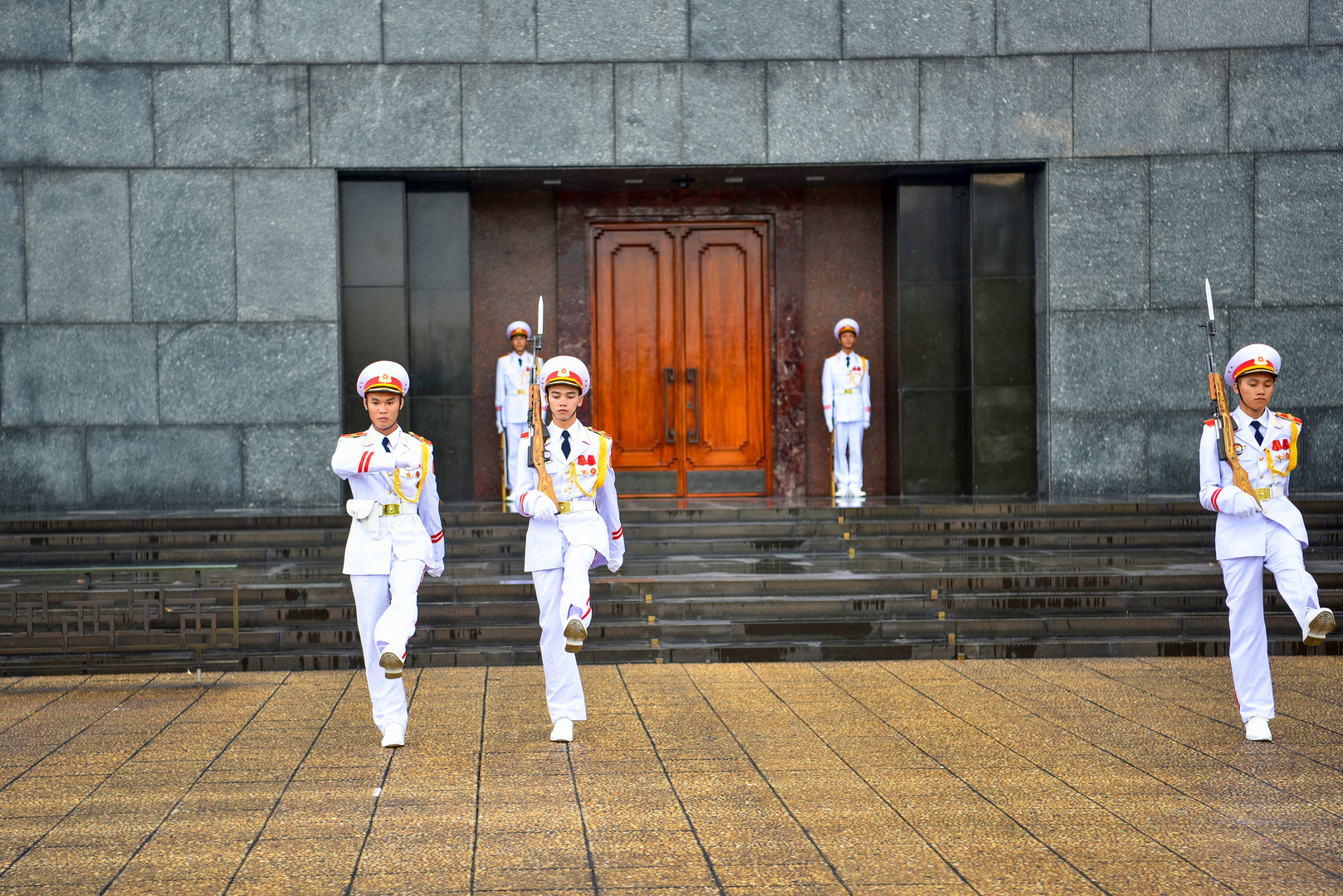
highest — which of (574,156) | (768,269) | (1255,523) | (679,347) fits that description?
(574,156)

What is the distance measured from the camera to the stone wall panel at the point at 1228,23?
48.9 feet

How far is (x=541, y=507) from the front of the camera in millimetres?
6852

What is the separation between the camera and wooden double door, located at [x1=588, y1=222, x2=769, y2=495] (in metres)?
16.5

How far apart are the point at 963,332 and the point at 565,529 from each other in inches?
395

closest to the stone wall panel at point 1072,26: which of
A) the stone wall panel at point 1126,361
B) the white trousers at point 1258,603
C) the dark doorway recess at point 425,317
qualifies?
the stone wall panel at point 1126,361

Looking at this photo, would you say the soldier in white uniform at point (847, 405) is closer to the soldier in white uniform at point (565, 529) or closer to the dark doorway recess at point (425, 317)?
the dark doorway recess at point (425, 317)

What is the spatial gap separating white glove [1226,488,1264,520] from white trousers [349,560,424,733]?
4.46 meters

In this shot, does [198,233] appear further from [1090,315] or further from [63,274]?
[1090,315]

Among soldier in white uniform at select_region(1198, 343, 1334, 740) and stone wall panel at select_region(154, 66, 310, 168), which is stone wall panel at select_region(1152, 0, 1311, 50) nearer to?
soldier in white uniform at select_region(1198, 343, 1334, 740)

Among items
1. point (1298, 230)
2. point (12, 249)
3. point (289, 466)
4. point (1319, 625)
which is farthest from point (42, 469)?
point (1298, 230)

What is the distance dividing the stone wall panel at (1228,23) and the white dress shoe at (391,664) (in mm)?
12604

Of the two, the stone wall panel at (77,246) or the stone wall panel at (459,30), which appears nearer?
the stone wall panel at (77,246)

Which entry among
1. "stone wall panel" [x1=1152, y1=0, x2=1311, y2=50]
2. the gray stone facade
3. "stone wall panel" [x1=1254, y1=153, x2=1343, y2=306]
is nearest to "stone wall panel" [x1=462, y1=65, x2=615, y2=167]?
the gray stone facade

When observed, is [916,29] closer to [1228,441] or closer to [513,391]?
[513,391]
